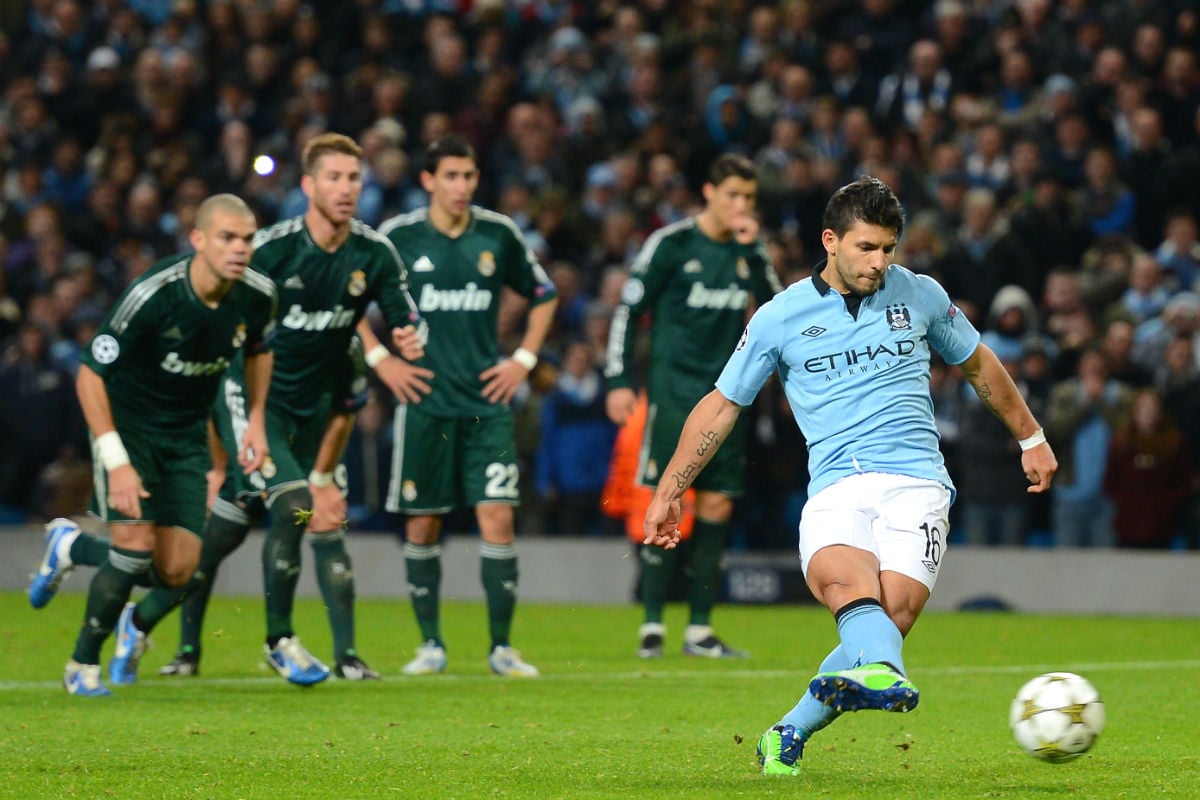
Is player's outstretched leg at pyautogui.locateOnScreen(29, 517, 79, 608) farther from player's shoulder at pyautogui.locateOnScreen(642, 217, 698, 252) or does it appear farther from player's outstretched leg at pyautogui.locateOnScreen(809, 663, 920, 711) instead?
player's outstretched leg at pyautogui.locateOnScreen(809, 663, 920, 711)

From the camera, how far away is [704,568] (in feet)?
37.3

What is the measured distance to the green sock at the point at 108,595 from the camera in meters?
8.68

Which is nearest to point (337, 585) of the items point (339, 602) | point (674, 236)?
point (339, 602)

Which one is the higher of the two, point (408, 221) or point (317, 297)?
point (408, 221)

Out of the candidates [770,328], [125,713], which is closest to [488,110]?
[125,713]

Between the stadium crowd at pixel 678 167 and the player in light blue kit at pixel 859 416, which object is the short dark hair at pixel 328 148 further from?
the stadium crowd at pixel 678 167

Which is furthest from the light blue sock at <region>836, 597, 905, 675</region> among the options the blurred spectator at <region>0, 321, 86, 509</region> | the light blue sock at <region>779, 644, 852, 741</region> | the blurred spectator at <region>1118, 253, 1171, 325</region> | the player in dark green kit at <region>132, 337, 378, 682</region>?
the blurred spectator at <region>0, 321, 86, 509</region>

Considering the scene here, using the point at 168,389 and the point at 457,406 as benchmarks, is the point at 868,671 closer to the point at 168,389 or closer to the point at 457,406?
the point at 168,389

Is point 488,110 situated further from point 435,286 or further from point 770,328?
point 770,328

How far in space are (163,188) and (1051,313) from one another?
371 inches

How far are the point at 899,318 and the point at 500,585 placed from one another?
4336 millimetres

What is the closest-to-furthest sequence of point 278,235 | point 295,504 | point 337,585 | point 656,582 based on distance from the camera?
point 295,504, point 278,235, point 337,585, point 656,582

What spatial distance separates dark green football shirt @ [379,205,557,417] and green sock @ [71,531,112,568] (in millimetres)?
1932

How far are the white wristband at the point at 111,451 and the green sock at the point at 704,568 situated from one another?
4.13 meters
